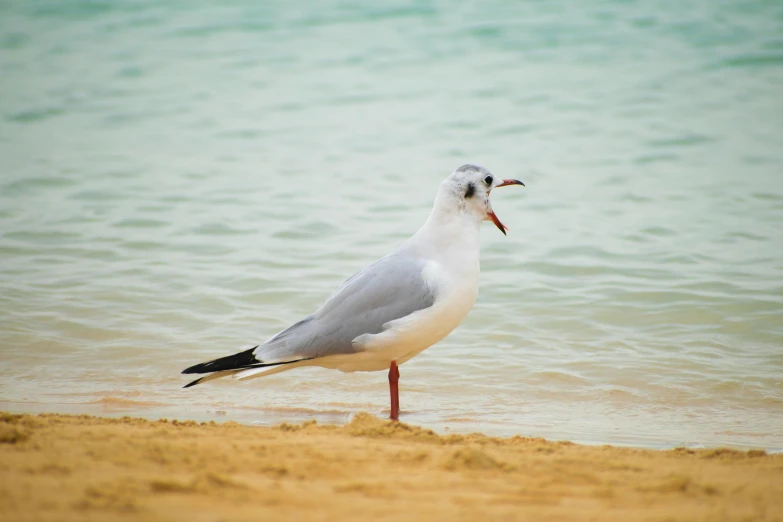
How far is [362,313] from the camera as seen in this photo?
13.7 feet

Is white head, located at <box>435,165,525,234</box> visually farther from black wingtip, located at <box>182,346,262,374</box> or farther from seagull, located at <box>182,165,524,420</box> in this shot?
black wingtip, located at <box>182,346,262,374</box>

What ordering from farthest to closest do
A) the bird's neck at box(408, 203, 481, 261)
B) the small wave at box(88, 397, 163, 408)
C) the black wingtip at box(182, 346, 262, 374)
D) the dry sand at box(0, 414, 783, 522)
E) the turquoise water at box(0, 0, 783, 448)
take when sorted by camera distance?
the turquoise water at box(0, 0, 783, 448) → the small wave at box(88, 397, 163, 408) → the bird's neck at box(408, 203, 481, 261) → the black wingtip at box(182, 346, 262, 374) → the dry sand at box(0, 414, 783, 522)

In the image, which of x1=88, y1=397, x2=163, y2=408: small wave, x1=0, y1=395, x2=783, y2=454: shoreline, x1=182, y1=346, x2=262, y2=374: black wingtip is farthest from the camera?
x1=88, y1=397, x2=163, y2=408: small wave

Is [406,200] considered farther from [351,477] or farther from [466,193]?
[351,477]

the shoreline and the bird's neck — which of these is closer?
the shoreline

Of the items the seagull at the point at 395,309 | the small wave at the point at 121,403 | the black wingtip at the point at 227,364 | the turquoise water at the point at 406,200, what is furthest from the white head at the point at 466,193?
the small wave at the point at 121,403

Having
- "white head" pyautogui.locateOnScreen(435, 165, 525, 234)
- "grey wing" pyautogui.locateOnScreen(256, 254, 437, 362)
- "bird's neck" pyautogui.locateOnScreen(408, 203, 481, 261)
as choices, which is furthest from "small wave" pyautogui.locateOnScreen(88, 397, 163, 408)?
"white head" pyautogui.locateOnScreen(435, 165, 525, 234)

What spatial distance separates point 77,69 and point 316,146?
537 centimetres

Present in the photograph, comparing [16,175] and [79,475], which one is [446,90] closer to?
[16,175]

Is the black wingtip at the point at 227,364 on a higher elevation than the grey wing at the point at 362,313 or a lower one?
lower

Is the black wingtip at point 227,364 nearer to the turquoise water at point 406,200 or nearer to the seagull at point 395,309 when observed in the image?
the seagull at point 395,309

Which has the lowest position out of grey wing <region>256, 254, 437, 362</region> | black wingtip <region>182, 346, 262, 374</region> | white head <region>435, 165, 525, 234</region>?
black wingtip <region>182, 346, 262, 374</region>

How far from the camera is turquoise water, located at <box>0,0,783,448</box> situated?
495 centimetres

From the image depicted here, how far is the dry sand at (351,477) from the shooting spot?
2.48 metres
